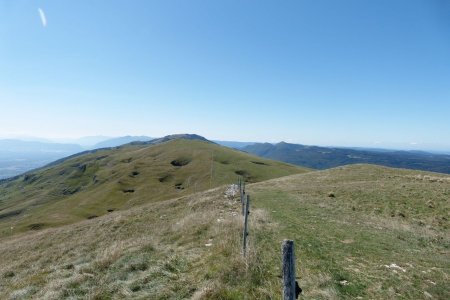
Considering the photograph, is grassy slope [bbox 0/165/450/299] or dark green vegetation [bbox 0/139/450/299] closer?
grassy slope [bbox 0/165/450/299]

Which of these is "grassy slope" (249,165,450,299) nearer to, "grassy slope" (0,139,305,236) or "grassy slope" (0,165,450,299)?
"grassy slope" (0,165,450,299)

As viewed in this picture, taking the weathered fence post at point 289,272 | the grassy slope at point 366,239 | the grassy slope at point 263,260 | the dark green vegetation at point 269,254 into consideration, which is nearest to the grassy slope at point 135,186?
the grassy slope at point 366,239

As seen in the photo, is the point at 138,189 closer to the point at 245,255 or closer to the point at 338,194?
the point at 338,194

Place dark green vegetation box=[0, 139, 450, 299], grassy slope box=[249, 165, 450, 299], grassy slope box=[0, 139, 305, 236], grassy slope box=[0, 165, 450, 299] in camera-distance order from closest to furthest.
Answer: grassy slope box=[0, 165, 450, 299] < dark green vegetation box=[0, 139, 450, 299] < grassy slope box=[249, 165, 450, 299] < grassy slope box=[0, 139, 305, 236]

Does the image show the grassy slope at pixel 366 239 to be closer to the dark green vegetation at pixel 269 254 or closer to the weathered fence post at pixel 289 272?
the dark green vegetation at pixel 269 254

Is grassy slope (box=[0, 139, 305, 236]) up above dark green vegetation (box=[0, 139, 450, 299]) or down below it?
below

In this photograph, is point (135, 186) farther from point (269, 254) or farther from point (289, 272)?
point (289, 272)

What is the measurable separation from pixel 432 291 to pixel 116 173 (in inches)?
6646

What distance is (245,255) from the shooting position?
12.5m

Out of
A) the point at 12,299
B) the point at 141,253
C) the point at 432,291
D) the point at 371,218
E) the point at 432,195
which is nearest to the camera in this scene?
the point at 432,291

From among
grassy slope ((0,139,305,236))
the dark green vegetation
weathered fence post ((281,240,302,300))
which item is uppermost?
weathered fence post ((281,240,302,300))

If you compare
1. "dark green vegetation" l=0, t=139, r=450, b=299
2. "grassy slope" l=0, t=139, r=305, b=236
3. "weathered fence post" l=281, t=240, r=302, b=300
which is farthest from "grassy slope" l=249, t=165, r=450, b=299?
"grassy slope" l=0, t=139, r=305, b=236

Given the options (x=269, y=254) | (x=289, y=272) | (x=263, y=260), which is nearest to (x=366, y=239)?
(x=269, y=254)

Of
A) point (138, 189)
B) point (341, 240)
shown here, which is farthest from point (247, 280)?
point (138, 189)
